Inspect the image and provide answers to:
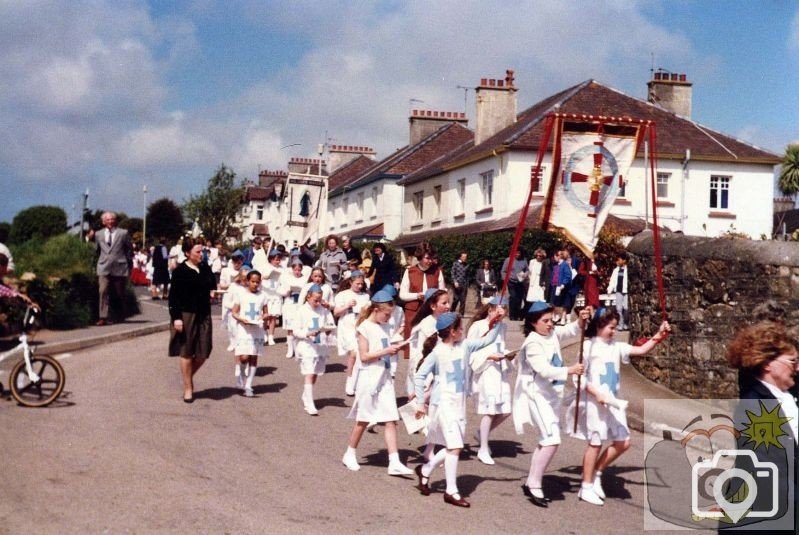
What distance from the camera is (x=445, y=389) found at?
8.02 m

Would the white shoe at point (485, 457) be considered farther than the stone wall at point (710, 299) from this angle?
No

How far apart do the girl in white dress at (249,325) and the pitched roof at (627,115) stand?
82.7 feet

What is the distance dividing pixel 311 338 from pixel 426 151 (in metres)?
42.2

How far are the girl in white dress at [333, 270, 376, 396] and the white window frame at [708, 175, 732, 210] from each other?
1152 inches

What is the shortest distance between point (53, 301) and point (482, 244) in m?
17.6

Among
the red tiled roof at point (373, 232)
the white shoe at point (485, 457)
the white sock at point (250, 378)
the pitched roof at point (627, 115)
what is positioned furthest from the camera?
the red tiled roof at point (373, 232)

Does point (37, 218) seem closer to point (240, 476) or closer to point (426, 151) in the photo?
point (426, 151)

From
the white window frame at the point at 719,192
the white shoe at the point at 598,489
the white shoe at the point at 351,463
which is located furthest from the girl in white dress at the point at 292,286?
the white window frame at the point at 719,192

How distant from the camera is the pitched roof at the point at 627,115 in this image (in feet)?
126

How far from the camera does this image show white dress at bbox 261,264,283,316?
1731 centimetres

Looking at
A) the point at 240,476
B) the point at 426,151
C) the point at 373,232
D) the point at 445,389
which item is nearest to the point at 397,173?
the point at 426,151

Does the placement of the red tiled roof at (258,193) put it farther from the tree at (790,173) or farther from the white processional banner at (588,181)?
the white processional banner at (588,181)

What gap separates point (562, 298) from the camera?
21.2 metres

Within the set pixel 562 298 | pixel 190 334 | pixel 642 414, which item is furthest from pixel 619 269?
pixel 190 334
